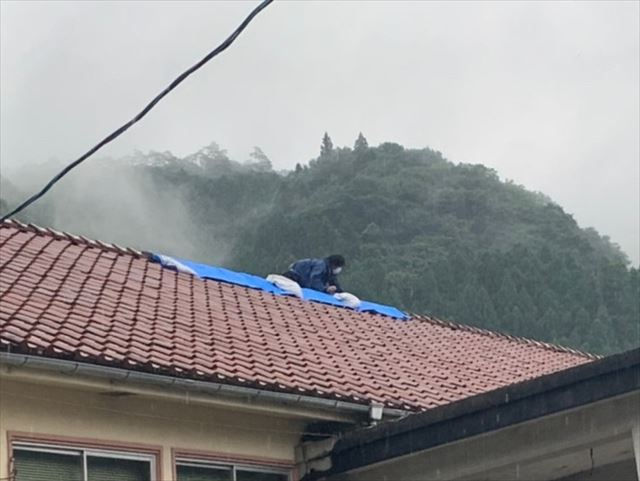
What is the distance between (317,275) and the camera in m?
16.2

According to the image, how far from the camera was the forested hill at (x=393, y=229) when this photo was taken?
42.3 m

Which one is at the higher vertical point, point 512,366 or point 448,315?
point 448,315

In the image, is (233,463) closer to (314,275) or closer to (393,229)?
(314,275)

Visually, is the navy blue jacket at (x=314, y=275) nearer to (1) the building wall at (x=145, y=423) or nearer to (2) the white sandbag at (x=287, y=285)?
(2) the white sandbag at (x=287, y=285)

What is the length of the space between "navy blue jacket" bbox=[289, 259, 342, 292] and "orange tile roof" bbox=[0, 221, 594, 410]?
3.91ft

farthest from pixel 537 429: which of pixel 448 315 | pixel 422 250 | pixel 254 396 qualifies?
pixel 422 250

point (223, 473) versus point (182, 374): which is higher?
point (182, 374)

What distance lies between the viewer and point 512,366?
13.8 metres

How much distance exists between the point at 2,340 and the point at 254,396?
6.93 ft

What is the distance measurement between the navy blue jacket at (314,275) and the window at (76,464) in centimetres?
689

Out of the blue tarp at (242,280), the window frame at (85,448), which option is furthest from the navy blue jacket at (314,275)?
the window frame at (85,448)

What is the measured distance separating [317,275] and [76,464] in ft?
24.6

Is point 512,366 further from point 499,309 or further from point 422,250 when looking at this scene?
point 422,250

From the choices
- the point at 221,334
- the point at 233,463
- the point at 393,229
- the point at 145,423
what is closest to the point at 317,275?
the point at 221,334
